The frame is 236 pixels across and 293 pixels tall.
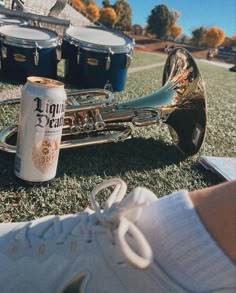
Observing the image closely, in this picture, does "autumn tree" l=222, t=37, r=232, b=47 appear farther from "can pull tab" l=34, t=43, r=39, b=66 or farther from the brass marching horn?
the brass marching horn

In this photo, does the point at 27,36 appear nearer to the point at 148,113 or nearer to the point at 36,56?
the point at 36,56

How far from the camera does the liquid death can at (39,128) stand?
3.81 feet

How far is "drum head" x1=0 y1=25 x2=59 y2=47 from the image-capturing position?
292 cm

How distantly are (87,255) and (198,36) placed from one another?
47.9 meters

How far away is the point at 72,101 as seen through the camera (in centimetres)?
173

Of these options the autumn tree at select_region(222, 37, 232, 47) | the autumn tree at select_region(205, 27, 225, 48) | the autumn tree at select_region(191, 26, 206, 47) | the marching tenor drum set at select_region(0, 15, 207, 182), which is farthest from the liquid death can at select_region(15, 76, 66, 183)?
the autumn tree at select_region(222, 37, 232, 47)

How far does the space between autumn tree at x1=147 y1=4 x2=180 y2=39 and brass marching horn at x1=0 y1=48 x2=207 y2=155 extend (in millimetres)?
41370

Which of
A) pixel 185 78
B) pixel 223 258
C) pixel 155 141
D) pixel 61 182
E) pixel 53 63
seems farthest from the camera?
pixel 53 63

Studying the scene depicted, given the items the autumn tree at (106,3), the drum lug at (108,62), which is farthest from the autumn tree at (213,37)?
the drum lug at (108,62)

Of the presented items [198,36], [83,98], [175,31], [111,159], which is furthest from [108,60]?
[175,31]

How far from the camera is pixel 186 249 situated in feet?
2.20

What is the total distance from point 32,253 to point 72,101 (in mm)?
1075

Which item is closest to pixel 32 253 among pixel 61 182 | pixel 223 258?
pixel 223 258

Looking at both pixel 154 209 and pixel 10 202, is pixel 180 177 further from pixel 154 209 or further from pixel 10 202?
pixel 154 209
